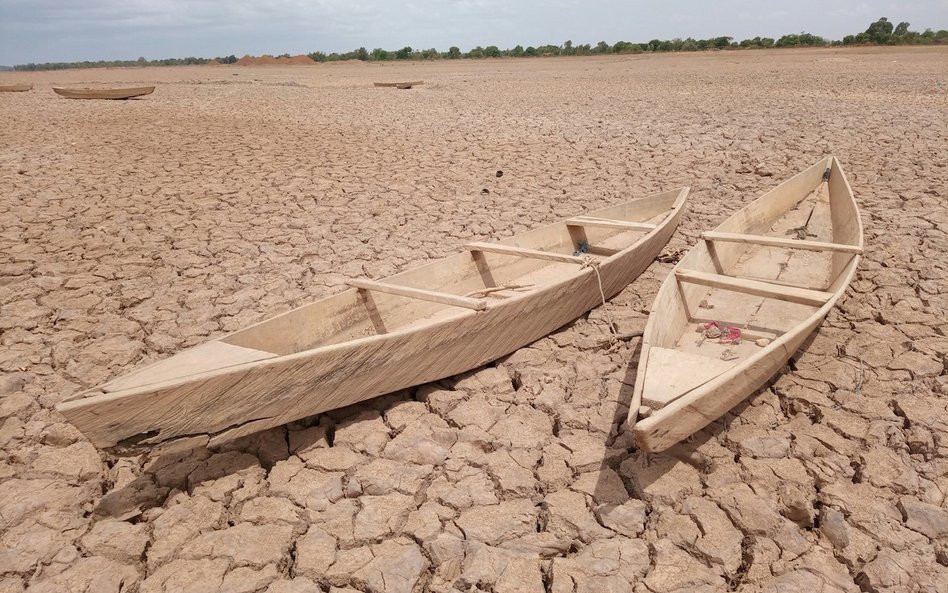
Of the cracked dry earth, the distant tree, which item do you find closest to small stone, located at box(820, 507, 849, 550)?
the cracked dry earth

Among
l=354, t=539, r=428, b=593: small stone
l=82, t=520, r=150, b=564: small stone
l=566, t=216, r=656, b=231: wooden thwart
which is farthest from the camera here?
l=566, t=216, r=656, b=231: wooden thwart

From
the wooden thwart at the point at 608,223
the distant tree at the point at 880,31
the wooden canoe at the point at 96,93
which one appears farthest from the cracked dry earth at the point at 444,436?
the distant tree at the point at 880,31

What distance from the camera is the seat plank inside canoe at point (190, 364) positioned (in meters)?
1.98

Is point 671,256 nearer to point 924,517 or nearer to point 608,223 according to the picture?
point 608,223

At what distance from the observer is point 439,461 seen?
2.49m

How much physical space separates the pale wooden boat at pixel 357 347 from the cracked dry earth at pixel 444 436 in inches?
10.4

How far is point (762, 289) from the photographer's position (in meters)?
3.27

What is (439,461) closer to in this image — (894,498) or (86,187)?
(894,498)

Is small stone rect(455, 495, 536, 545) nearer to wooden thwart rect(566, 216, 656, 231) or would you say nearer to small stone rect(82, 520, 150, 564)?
small stone rect(82, 520, 150, 564)

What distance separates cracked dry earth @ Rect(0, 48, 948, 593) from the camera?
1.99 m

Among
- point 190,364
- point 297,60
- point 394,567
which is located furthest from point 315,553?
point 297,60

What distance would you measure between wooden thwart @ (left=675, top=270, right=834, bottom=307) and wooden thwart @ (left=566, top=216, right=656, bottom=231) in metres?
1.03

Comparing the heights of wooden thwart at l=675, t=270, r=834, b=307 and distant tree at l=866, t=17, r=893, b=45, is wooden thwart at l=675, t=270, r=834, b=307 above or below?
below

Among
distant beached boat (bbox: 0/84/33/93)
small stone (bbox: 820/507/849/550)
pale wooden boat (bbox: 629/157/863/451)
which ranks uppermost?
distant beached boat (bbox: 0/84/33/93)
